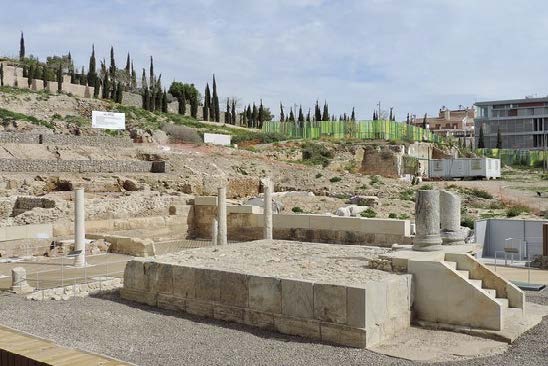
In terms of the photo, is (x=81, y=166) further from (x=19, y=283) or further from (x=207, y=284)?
(x=207, y=284)

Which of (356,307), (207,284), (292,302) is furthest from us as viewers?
(207,284)

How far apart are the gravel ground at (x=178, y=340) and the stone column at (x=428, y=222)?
2684 mm

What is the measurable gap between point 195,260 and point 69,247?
9264 millimetres

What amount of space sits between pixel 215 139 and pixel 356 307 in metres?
46.0

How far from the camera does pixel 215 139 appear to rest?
5428 cm

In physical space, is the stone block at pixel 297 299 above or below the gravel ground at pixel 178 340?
above

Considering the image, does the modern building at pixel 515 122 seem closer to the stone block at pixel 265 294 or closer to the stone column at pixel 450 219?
the stone column at pixel 450 219

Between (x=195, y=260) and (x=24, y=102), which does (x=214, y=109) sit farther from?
(x=195, y=260)

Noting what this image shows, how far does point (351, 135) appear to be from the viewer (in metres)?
64.2

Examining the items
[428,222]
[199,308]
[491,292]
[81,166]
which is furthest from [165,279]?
[81,166]

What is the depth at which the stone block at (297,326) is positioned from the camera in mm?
9695

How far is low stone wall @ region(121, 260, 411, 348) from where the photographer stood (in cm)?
932

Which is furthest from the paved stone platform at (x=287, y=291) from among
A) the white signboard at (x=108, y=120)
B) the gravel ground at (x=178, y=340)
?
the white signboard at (x=108, y=120)

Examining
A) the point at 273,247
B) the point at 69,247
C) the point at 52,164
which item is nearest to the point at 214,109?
the point at 52,164
